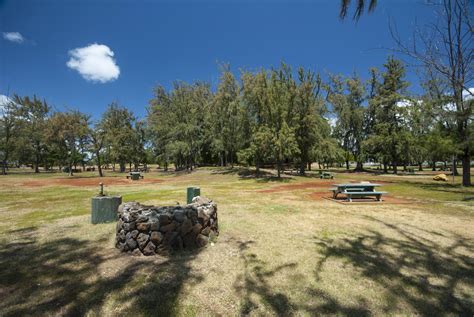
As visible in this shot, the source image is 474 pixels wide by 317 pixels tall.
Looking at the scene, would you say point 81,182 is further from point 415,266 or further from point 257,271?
point 415,266

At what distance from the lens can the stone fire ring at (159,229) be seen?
4.66 meters

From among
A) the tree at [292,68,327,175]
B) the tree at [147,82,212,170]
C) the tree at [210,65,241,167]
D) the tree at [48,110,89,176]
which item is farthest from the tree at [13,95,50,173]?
the tree at [292,68,327,175]

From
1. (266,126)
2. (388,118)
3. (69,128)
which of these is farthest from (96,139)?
(388,118)

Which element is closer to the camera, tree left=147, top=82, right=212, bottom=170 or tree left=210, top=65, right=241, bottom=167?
tree left=210, top=65, right=241, bottom=167

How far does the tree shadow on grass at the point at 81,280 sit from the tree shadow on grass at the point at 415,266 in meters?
2.57

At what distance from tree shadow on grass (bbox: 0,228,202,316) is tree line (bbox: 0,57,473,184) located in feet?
56.6

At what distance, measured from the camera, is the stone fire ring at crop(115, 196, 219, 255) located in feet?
15.3

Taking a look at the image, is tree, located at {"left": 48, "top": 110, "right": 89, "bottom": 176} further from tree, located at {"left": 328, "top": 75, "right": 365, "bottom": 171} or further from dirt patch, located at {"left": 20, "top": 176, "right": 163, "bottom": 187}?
tree, located at {"left": 328, "top": 75, "right": 365, "bottom": 171}

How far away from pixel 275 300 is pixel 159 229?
2.66 meters

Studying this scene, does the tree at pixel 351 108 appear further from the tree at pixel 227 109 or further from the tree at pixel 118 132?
the tree at pixel 118 132

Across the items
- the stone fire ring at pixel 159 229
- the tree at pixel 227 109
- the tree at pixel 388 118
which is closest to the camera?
the stone fire ring at pixel 159 229

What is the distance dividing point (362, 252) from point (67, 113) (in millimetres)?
37424

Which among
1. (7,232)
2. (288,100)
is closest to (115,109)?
(288,100)

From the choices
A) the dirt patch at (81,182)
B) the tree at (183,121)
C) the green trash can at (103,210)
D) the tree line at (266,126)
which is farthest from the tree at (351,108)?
the green trash can at (103,210)
